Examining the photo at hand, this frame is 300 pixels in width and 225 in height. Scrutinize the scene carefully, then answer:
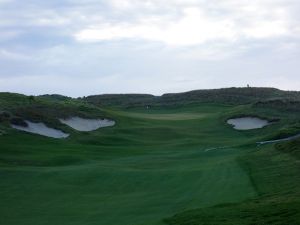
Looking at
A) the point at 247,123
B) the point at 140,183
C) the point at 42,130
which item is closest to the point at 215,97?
the point at 247,123

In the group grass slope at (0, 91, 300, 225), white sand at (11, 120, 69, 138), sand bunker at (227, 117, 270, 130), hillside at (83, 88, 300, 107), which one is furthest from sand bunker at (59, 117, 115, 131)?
hillside at (83, 88, 300, 107)

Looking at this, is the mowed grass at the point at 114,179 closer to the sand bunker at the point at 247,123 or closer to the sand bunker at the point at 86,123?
the sand bunker at the point at 86,123

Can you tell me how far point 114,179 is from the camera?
1259 inches

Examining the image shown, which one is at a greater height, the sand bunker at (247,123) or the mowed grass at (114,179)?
the sand bunker at (247,123)

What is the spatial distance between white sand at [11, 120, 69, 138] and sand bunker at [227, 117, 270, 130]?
2109 centimetres

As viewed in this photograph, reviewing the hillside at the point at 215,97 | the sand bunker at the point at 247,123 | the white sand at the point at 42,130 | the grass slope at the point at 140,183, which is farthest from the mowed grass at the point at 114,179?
the hillside at the point at 215,97

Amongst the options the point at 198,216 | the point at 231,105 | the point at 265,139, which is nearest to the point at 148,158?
the point at 265,139

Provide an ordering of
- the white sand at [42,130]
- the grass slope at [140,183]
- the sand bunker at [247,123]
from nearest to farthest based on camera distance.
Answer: the grass slope at [140,183]
the white sand at [42,130]
the sand bunker at [247,123]

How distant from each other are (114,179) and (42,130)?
25.6 meters

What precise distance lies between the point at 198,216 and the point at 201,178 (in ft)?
34.4

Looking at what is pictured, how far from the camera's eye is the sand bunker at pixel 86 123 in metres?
62.2

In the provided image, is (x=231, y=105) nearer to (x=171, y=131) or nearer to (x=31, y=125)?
(x=171, y=131)

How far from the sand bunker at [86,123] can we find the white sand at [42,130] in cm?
471

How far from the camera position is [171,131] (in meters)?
64.2
